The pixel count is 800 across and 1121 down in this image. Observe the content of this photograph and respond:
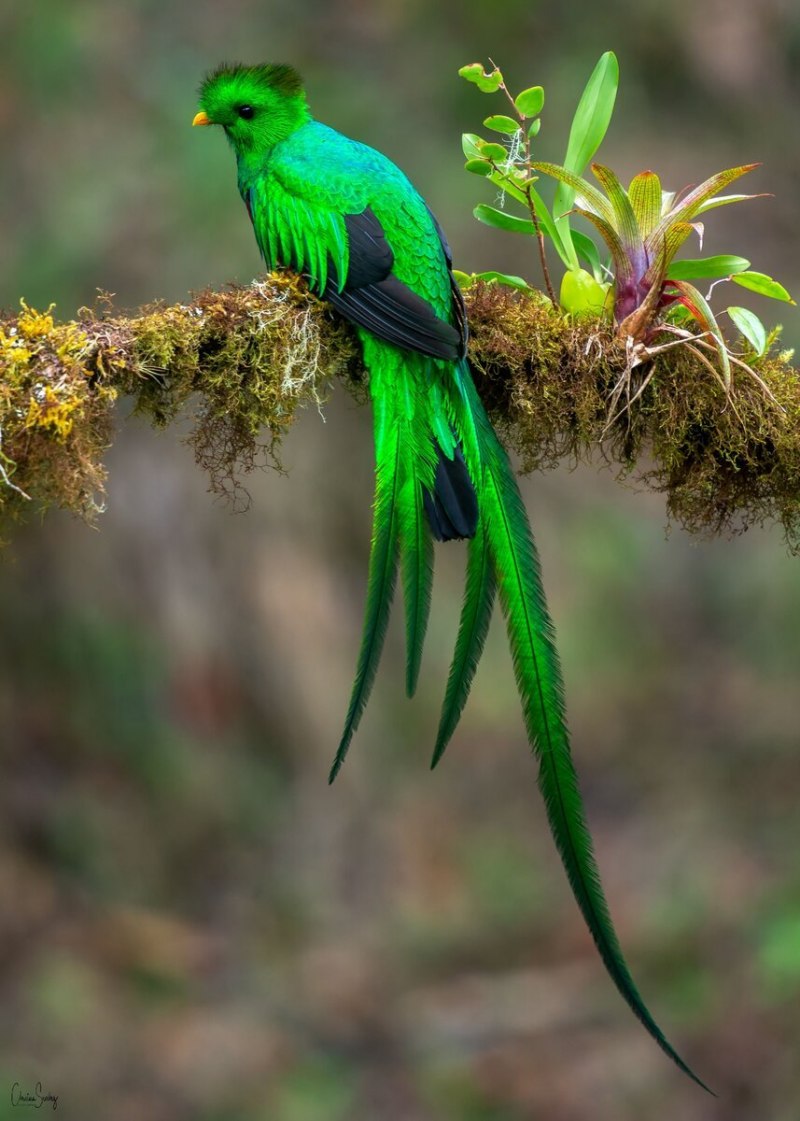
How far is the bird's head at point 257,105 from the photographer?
2484 millimetres

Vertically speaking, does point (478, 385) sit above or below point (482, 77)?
below

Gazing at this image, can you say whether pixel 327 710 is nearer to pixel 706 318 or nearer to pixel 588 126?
pixel 588 126

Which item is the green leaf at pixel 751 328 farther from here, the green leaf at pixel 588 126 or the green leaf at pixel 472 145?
the green leaf at pixel 472 145

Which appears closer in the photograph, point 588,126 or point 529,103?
point 529,103

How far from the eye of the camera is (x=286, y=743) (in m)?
5.54

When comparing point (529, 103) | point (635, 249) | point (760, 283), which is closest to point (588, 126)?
point (529, 103)

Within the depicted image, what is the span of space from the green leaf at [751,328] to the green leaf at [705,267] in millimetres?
118

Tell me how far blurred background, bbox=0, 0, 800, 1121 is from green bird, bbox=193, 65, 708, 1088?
266cm

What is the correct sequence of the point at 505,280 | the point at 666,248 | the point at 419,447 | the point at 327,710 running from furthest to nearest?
1. the point at 327,710
2. the point at 505,280
3. the point at 666,248
4. the point at 419,447

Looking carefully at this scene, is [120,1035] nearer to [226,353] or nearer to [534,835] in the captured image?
[534,835]

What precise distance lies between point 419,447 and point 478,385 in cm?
22

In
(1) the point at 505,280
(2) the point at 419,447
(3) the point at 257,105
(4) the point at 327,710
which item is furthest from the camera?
(4) the point at 327,710

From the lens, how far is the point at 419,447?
2.13 meters

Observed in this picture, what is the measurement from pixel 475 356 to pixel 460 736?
12.4 ft
